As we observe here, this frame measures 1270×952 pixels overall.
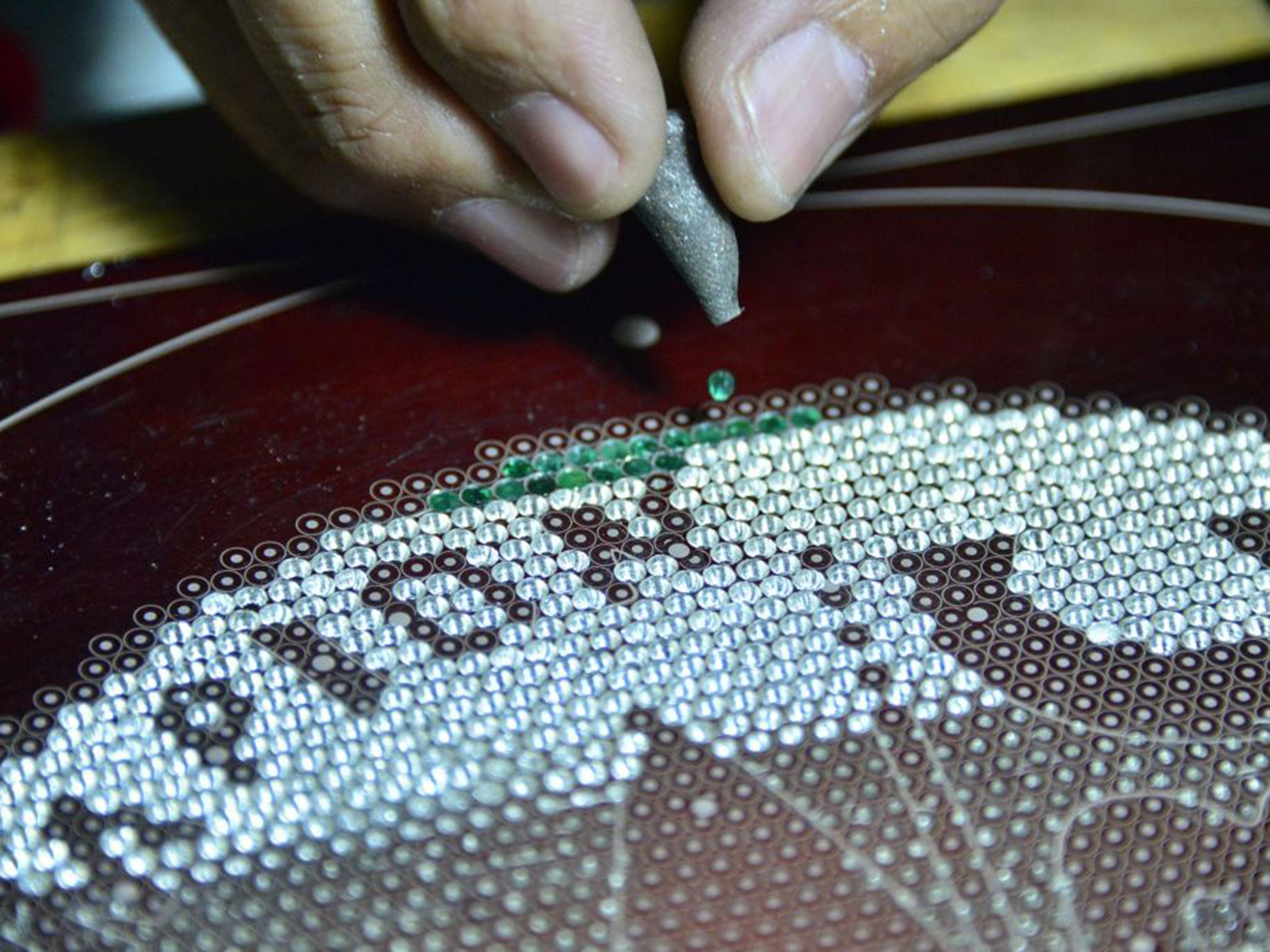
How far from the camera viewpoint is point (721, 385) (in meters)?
0.47

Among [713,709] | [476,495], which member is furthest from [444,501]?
[713,709]

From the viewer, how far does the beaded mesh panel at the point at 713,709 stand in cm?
35

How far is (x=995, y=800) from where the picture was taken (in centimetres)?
36

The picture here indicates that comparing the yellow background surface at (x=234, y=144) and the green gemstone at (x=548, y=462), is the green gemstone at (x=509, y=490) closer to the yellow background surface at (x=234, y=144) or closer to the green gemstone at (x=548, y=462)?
the green gemstone at (x=548, y=462)

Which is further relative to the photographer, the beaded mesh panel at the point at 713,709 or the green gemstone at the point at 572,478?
the green gemstone at the point at 572,478

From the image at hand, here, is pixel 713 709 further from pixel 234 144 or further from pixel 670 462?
pixel 234 144

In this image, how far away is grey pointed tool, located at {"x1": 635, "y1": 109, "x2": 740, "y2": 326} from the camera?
428 millimetres

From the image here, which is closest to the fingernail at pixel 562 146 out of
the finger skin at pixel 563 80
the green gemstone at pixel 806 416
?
the finger skin at pixel 563 80

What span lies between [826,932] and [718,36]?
0.81 ft

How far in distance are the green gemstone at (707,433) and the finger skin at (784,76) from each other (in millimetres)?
71

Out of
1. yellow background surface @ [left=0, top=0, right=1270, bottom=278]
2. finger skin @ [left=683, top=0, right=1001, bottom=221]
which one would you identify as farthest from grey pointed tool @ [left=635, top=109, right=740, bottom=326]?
yellow background surface @ [left=0, top=0, right=1270, bottom=278]

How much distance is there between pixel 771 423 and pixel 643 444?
43 millimetres

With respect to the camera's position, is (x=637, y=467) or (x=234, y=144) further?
(x=234, y=144)

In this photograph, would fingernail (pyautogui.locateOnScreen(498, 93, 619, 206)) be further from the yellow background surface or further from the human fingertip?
the yellow background surface
